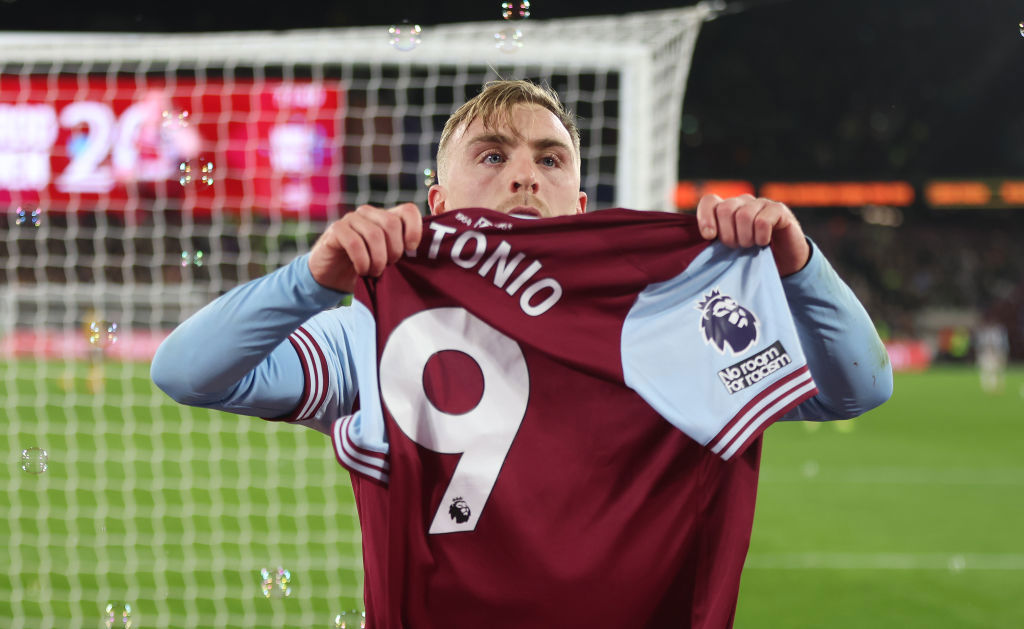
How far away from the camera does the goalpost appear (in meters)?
4.36

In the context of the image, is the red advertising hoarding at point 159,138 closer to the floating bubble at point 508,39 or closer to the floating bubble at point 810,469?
the floating bubble at point 508,39

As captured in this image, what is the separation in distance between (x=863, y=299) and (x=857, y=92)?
7.45m

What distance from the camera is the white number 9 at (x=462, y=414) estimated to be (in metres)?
1.44

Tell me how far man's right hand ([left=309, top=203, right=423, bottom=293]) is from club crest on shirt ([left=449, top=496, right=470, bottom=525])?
37 cm

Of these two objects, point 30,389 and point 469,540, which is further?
point 30,389

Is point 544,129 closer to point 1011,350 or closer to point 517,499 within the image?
point 517,499

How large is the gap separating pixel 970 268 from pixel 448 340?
31.5m

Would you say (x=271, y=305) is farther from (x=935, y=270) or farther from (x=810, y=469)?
(x=935, y=270)

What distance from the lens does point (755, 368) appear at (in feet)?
4.72

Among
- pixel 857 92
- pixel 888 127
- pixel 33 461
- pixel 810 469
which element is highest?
pixel 857 92

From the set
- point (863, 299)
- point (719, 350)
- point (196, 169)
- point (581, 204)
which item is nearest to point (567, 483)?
point (719, 350)

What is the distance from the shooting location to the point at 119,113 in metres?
5.54

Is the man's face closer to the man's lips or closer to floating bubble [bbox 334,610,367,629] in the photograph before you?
the man's lips

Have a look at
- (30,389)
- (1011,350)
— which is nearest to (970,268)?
(1011,350)
